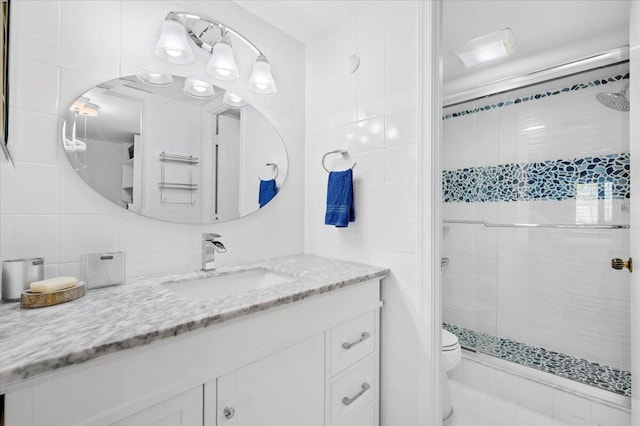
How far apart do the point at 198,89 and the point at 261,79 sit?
1.17 feet

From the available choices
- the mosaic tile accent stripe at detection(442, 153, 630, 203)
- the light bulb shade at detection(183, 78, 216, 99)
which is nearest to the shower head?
the mosaic tile accent stripe at detection(442, 153, 630, 203)

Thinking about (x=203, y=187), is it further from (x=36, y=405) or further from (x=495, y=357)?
(x=495, y=357)

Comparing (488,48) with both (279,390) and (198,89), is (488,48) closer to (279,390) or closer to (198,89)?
(198,89)

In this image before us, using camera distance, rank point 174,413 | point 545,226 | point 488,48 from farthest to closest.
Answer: point 545,226 → point 488,48 → point 174,413

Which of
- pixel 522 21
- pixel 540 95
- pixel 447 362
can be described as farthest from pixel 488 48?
pixel 447 362

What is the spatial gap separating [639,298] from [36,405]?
1.78m

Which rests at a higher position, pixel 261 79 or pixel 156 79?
pixel 261 79

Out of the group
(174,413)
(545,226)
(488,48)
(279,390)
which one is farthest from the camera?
(545,226)

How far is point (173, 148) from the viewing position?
134 centimetres

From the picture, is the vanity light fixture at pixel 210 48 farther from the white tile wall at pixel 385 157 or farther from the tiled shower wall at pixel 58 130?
the white tile wall at pixel 385 157

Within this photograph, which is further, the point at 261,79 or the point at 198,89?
the point at 261,79

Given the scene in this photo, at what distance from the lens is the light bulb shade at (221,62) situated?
1.42 m

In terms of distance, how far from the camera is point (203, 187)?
1.44m

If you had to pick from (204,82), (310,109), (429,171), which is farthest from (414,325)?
(204,82)
